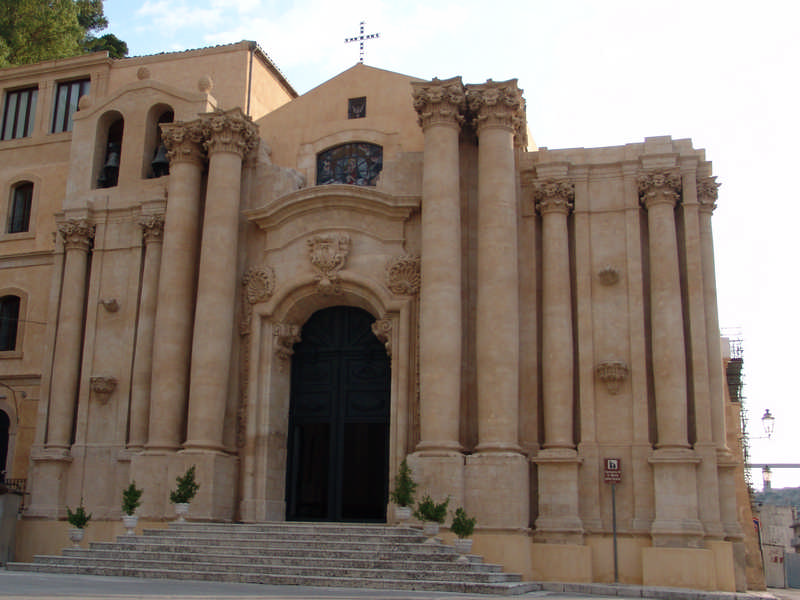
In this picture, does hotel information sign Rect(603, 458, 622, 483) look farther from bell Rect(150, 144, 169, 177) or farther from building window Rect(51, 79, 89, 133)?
building window Rect(51, 79, 89, 133)

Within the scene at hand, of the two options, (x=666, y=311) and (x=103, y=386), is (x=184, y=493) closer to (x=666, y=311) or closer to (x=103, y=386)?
(x=103, y=386)

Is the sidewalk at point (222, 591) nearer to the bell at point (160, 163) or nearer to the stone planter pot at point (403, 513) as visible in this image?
the stone planter pot at point (403, 513)

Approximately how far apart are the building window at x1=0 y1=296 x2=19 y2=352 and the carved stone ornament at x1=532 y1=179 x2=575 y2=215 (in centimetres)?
1604

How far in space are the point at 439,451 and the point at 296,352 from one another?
5469 millimetres

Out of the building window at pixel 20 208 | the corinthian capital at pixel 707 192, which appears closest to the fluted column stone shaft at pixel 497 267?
the corinthian capital at pixel 707 192

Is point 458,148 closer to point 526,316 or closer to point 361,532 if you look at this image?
point 526,316

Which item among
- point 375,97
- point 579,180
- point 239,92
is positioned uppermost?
point 239,92

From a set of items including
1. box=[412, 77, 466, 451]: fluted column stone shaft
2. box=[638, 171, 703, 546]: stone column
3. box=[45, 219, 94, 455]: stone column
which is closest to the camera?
box=[638, 171, 703, 546]: stone column

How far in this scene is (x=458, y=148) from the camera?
22.2 meters

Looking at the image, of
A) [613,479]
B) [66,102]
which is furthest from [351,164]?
[66,102]

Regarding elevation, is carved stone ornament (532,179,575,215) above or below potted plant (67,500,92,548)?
above

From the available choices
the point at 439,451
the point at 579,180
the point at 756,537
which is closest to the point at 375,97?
the point at 579,180

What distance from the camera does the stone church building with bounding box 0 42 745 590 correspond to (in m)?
19.7

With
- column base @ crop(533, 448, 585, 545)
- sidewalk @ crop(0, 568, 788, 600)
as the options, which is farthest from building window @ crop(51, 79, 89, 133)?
column base @ crop(533, 448, 585, 545)
